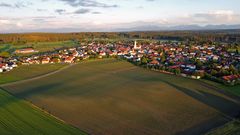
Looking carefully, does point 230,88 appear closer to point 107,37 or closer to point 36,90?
point 36,90

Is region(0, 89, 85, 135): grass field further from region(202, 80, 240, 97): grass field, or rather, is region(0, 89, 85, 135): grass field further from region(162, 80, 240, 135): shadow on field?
region(202, 80, 240, 97): grass field

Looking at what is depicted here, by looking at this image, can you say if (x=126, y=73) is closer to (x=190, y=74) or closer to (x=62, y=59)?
(x=190, y=74)

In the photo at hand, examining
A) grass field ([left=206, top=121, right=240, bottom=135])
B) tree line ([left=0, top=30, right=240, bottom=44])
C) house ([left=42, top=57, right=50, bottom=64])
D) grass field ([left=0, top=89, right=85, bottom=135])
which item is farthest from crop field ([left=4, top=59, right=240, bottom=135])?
tree line ([left=0, top=30, right=240, bottom=44])

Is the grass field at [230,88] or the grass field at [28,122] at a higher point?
the grass field at [230,88]

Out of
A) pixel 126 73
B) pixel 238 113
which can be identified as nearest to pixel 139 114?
pixel 238 113

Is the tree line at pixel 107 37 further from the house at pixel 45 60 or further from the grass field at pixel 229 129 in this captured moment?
the grass field at pixel 229 129

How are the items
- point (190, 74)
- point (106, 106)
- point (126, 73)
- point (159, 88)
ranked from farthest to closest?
point (126, 73) < point (190, 74) < point (159, 88) < point (106, 106)

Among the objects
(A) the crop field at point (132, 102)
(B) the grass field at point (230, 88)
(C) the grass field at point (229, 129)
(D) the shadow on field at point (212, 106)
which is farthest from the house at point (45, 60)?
(C) the grass field at point (229, 129)

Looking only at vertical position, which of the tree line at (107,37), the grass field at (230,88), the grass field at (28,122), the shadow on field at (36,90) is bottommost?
the shadow on field at (36,90)
